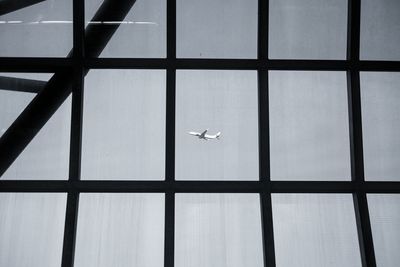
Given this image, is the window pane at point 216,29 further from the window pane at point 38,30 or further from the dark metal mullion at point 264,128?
the window pane at point 38,30

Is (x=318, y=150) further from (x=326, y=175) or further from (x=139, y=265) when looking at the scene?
(x=139, y=265)

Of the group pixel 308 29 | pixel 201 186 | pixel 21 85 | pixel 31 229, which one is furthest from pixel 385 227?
pixel 21 85

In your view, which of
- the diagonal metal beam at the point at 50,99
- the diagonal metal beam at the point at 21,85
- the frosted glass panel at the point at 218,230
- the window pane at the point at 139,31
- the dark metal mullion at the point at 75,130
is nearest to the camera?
the dark metal mullion at the point at 75,130

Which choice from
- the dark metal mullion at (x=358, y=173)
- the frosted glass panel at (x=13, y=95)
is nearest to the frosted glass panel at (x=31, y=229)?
the frosted glass panel at (x=13, y=95)

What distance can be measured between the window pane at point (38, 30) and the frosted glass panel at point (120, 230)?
1750 mm

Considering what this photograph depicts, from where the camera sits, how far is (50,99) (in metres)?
5.49

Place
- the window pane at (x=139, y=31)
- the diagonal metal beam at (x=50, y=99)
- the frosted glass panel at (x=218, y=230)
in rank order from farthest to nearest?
the window pane at (x=139, y=31), the diagonal metal beam at (x=50, y=99), the frosted glass panel at (x=218, y=230)

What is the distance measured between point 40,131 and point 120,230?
144cm

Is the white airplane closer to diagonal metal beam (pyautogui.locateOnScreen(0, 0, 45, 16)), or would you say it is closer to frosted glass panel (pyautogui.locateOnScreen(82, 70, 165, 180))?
frosted glass panel (pyautogui.locateOnScreen(82, 70, 165, 180))

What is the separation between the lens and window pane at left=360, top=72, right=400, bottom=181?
5562mm

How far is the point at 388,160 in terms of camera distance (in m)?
5.58

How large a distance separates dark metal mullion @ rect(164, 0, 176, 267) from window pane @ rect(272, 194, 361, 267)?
3.66 feet

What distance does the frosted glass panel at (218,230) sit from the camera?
5227 millimetres

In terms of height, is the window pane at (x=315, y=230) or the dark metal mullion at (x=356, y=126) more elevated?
the dark metal mullion at (x=356, y=126)
